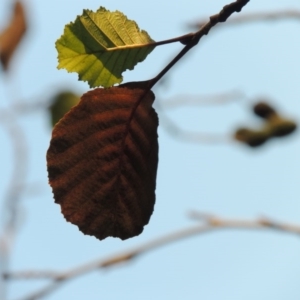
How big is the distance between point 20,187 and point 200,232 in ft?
7.37

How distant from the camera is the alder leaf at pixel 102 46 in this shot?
2.67 ft

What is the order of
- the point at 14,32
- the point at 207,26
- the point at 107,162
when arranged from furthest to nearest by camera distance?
1. the point at 14,32
2. the point at 107,162
3. the point at 207,26

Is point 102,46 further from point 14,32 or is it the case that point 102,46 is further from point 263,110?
point 14,32

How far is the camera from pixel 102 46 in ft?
2.80

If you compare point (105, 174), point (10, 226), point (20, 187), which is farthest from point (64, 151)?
point (20, 187)

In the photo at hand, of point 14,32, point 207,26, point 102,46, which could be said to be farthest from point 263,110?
point 207,26

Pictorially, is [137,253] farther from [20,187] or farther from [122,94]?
[20,187]

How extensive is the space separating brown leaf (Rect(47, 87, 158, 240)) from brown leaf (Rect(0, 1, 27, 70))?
11.1 feet

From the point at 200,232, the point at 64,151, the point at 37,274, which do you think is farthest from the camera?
the point at 200,232

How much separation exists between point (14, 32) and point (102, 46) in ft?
11.4

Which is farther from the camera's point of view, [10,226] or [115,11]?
[10,226]

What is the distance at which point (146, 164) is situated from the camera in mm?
836

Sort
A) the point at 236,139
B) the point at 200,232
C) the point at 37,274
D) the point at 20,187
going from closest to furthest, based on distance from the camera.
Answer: the point at 37,274 < the point at 200,232 < the point at 236,139 < the point at 20,187

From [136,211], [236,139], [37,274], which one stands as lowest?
[236,139]
